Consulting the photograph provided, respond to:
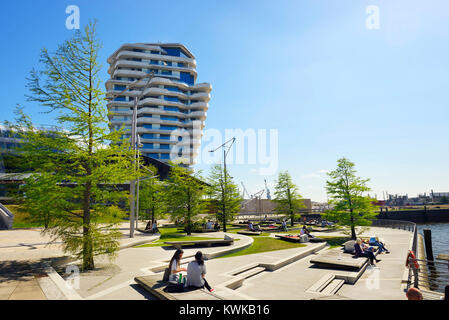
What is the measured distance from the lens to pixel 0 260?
10820 millimetres

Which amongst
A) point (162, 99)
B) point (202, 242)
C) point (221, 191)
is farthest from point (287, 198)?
point (162, 99)

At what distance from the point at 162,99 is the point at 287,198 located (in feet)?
228

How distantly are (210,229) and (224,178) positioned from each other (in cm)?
624

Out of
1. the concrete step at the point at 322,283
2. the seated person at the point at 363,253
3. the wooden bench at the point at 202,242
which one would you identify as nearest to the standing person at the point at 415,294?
the concrete step at the point at 322,283

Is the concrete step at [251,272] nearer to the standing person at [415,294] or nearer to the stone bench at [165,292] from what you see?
the stone bench at [165,292]

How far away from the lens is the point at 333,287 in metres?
8.77

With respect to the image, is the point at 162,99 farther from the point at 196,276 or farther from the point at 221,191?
the point at 196,276

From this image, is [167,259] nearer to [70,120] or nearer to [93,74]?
[70,120]

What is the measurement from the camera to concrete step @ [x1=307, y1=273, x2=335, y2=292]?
27.5ft

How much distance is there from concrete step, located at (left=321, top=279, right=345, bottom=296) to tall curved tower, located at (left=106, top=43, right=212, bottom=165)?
7877 centimetres

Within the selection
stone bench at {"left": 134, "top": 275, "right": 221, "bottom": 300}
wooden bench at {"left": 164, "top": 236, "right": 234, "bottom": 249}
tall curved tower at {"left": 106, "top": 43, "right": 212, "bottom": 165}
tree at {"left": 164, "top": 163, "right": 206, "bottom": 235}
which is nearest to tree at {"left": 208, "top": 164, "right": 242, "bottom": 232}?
tree at {"left": 164, "top": 163, "right": 206, "bottom": 235}
